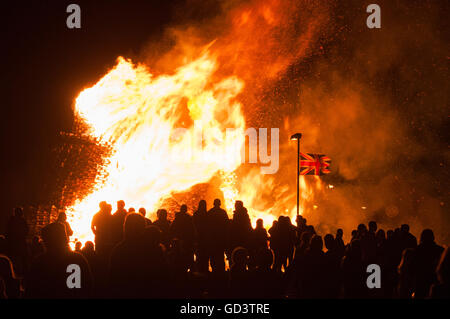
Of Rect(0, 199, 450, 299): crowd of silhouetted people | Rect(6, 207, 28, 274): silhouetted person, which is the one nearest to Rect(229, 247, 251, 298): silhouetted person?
Rect(0, 199, 450, 299): crowd of silhouetted people

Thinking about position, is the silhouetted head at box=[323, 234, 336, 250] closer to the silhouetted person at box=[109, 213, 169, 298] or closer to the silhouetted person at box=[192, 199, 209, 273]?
the silhouetted person at box=[192, 199, 209, 273]

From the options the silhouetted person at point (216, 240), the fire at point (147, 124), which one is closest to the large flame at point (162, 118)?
the fire at point (147, 124)

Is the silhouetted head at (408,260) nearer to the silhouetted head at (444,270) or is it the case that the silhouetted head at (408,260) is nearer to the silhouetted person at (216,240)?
the silhouetted head at (444,270)

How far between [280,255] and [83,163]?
15.4 metres

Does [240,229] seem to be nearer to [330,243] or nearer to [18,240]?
[330,243]

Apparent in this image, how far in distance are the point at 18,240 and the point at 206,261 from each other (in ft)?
Answer: 12.4

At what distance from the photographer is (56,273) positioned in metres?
3.44

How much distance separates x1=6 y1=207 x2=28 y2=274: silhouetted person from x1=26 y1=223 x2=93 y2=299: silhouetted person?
4.60m

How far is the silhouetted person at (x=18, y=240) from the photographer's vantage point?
24.4ft

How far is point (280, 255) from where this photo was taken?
26.7ft

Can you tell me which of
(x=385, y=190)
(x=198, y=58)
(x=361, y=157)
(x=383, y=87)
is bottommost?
(x=385, y=190)

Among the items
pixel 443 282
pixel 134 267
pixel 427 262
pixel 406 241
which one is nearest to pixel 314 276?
pixel 443 282

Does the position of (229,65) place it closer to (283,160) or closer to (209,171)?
(209,171)
